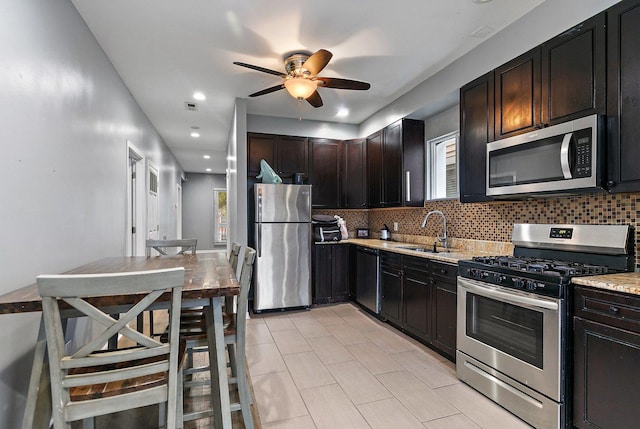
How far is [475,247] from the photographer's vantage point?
10.6ft

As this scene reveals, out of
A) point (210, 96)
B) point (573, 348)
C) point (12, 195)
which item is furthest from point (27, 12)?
point (573, 348)

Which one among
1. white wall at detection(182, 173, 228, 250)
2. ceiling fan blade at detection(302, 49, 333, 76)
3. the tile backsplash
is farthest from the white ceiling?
white wall at detection(182, 173, 228, 250)

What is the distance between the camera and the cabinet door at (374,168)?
4398mm

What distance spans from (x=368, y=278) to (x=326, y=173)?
1.72m

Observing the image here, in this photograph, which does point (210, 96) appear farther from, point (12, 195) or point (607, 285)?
point (607, 285)

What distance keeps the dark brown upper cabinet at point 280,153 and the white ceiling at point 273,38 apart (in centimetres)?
62

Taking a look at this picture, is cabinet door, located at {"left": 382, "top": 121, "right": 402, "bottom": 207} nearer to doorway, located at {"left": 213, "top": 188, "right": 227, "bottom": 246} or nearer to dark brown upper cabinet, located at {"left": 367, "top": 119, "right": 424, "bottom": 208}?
dark brown upper cabinet, located at {"left": 367, "top": 119, "right": 424, "bottom": 208}

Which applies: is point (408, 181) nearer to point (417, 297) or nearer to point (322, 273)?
point (417, 297)

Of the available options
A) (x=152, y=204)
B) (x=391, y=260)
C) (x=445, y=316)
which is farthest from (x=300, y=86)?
(x=152, y=204)

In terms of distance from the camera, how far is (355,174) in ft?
16.1

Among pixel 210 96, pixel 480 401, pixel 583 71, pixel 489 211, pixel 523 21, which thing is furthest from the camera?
pixel 210 96

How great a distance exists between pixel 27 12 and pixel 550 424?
356 cm

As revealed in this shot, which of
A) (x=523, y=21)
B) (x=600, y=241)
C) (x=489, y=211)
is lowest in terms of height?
(x=600, y=241)

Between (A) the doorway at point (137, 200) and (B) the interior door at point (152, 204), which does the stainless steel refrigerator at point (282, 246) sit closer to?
(A) the doorway at point (137, 200)
